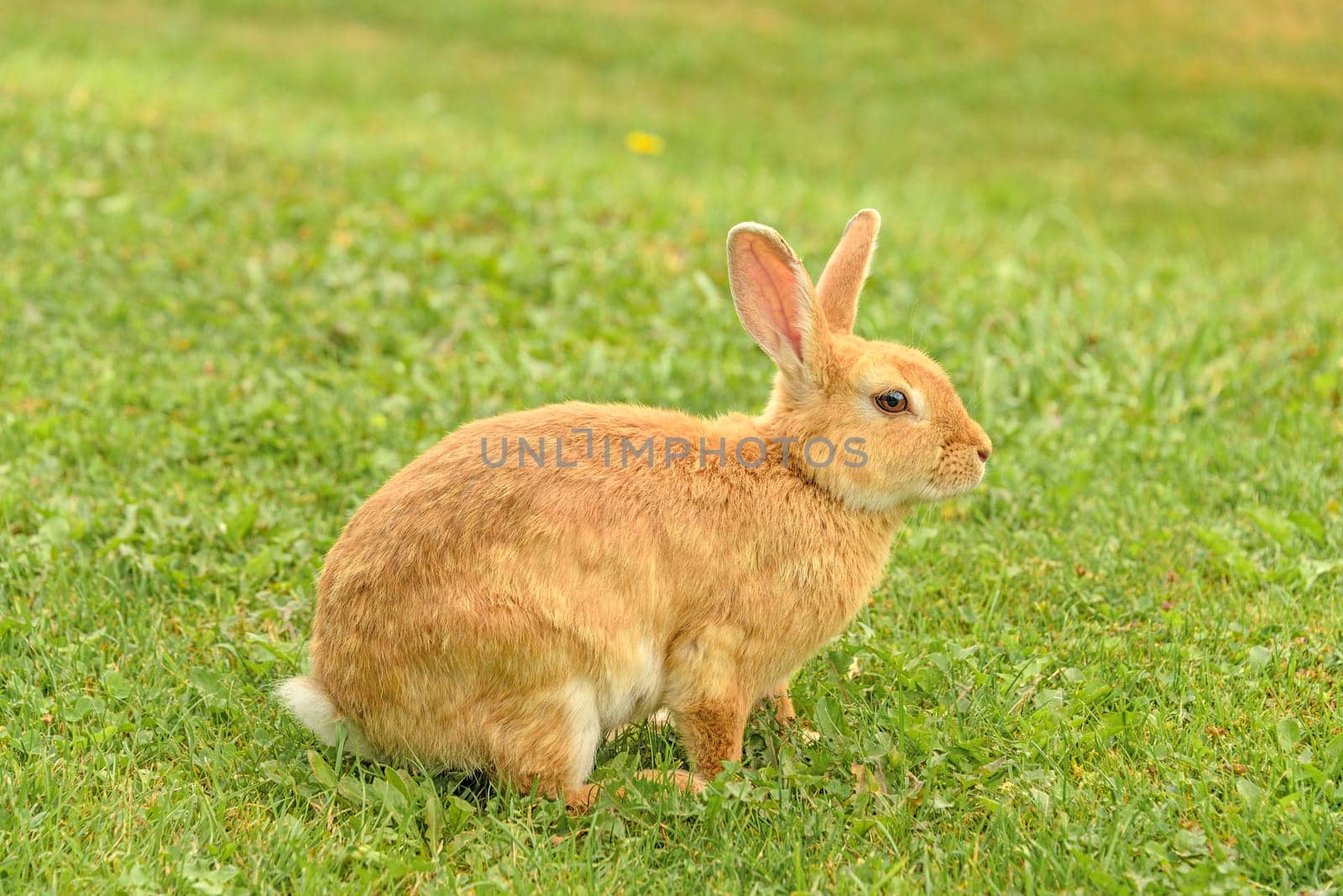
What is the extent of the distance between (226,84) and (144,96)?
4.49ft

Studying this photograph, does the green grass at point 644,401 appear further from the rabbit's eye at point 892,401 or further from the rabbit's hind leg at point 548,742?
the rabbit's eye at point 892,401

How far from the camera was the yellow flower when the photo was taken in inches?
411

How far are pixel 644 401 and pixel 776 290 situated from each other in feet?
6.84

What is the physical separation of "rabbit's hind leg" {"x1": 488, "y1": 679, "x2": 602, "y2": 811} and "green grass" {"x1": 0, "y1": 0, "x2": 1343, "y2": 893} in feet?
0.29

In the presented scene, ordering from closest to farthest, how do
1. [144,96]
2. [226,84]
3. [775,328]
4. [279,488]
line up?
[775,328] < [279,488] < [144,96] < [226,84]

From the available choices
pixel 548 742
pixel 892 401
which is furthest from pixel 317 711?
pixel 892 401

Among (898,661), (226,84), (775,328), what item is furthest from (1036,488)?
(226,84)

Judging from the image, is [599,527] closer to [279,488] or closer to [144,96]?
[279,488]

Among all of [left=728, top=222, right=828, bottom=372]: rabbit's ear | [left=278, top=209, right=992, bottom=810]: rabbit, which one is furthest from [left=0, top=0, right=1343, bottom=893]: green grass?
[left=728, top=222, right=828, bottom=372]: rabbit's ear

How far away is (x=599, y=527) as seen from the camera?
358 centimetres

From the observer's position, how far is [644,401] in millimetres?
5898

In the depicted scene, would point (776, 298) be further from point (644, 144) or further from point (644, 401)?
point (644, 144)

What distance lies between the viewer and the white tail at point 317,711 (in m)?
3.59

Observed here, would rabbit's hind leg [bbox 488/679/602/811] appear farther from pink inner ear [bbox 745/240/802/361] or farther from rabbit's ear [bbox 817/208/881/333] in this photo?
rabbit's ear [bbox 817/208/881/333]
